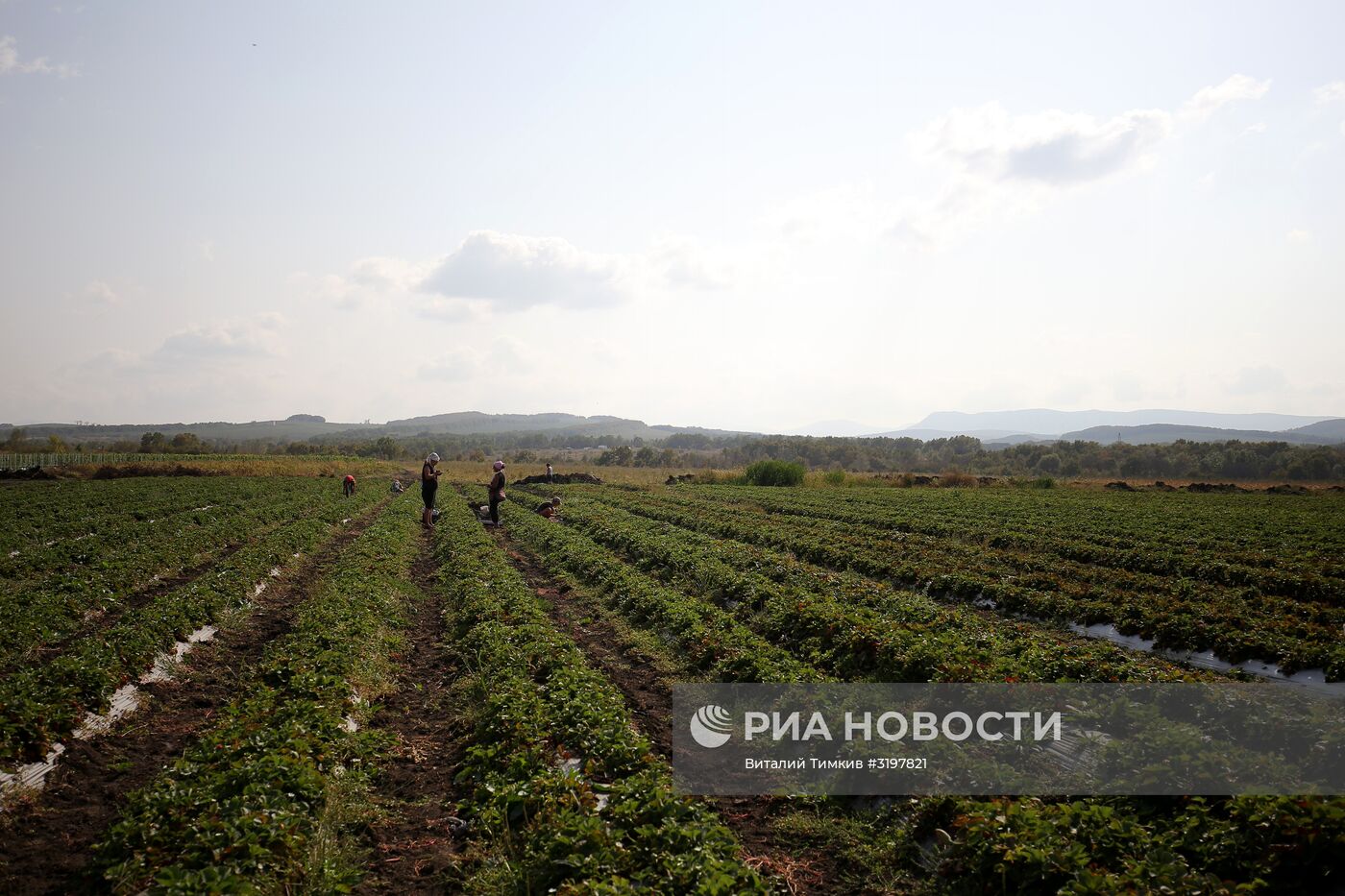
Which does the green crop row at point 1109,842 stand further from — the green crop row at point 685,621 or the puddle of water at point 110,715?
the puddle of water at point 110,715

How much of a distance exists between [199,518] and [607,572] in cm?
2002

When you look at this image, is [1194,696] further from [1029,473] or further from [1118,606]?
[1029,473]

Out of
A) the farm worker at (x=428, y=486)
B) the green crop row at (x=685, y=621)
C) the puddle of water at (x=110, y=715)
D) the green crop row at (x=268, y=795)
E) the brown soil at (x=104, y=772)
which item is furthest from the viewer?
the farm worker at (x=428, y=486)

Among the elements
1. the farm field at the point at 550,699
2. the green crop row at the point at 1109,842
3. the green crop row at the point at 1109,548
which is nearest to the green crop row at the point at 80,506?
the farm field at the point at 550,699

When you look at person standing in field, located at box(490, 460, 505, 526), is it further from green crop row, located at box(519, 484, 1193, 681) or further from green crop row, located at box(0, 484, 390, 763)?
green crop row, located at box(0, 484, 390, 763)

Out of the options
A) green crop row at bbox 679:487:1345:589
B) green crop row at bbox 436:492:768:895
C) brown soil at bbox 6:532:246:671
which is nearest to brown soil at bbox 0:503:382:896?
brown soil at bbox 6:532:246:671

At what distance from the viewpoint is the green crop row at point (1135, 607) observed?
1087 cm

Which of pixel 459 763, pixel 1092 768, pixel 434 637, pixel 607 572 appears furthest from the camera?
pixel 607 572

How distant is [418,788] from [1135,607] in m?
13.4

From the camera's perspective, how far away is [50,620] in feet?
A: 37.9

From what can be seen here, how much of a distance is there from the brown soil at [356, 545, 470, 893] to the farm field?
37mm

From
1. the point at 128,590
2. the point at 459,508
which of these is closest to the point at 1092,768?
the point at 128,590

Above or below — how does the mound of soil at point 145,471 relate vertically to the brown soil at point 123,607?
above

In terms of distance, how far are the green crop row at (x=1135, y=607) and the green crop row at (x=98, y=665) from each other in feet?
49.8
